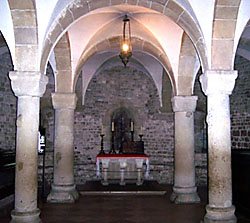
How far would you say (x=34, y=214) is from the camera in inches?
184

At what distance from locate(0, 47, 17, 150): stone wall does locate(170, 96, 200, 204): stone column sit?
5.24 metres

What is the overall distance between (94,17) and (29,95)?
320cm

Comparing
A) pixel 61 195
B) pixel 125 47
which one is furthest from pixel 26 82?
pixel 61 195

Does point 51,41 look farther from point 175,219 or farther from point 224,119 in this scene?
point 175,219

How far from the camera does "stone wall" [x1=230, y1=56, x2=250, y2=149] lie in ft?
32.8

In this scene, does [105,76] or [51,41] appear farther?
[105,76]

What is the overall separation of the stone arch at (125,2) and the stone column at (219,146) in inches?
14.7

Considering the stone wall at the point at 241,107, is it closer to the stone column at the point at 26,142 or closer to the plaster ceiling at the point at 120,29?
the plaster ceiling at the point at 120,29

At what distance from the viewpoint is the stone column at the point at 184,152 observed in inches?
284

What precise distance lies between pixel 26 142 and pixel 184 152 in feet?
12.5

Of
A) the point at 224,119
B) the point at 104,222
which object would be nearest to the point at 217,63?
the point at 224,119

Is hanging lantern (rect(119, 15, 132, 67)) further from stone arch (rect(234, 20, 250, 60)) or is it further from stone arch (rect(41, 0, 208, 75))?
stone arch (rect(234, 20, 250, 60))

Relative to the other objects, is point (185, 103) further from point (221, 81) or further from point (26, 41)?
point (26, 41)

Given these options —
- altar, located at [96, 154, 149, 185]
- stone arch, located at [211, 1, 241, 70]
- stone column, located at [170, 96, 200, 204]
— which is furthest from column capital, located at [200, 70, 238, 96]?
altar, located at [96, 154, 149, 185]
